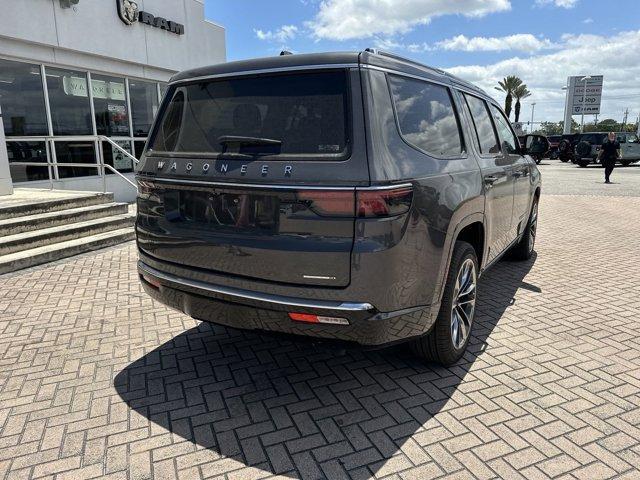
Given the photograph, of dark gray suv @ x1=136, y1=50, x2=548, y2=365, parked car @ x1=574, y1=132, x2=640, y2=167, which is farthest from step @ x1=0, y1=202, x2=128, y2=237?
parked car @ x1=574, y1=132, x2=640, y2=167

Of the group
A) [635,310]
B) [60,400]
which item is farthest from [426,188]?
[635,310]

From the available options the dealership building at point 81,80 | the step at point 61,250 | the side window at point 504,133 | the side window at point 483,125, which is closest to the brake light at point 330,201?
the side window at point 483,125

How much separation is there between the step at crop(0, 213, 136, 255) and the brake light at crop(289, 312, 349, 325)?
5419 millimetres

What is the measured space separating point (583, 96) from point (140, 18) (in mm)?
56323

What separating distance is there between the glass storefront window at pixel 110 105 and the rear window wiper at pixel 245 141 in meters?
9.97

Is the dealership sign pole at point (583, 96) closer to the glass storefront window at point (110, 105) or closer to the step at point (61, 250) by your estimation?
the glass storefront window at point (110, 105)

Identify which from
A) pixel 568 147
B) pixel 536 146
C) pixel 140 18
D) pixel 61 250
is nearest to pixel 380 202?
pixel 536 146

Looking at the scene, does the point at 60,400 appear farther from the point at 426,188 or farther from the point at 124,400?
the point at 426,188

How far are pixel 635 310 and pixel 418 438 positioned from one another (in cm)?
322

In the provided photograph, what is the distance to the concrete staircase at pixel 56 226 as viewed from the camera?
6.36m

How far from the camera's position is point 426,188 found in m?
2.65

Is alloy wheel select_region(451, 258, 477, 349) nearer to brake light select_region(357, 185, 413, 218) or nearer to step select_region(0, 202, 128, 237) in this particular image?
brake light select_region(357, 185, 413, 218)

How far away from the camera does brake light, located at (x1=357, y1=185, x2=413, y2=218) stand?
2.35 m

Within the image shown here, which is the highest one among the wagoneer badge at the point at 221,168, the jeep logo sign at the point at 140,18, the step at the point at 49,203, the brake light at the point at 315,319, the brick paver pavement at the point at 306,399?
the jeep logo sign at the point at 140,18
